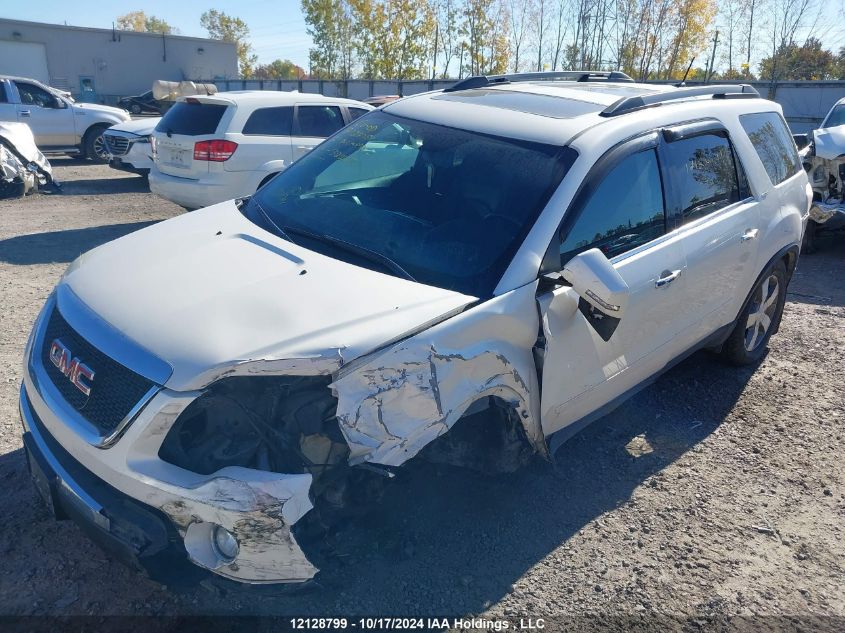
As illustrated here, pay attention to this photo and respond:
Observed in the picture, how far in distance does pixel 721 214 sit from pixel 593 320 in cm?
146

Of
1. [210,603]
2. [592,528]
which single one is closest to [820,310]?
[592,528]

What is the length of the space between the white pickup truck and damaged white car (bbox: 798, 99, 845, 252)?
12.1 metres

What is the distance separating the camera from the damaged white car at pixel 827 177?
8109mm

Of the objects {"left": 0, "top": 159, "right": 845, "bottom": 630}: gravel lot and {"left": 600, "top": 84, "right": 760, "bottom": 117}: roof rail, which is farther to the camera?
{"left": 600, "top": 84, "right": 760, "bottom": 117}: roof rail

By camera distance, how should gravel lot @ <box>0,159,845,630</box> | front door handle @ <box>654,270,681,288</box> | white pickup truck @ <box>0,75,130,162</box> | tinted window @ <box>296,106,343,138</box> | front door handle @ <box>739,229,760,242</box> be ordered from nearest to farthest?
gravel lot @ <box>0,159,845,630</box>, front door handle @ <box>654,270,681,288</box>, front door handle @ <box>739,229,760,242</box>, tinted window @ <box>296,106,343,138</box>, white pickup truck @ <box>0,75,130,162</box>

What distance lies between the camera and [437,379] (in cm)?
243

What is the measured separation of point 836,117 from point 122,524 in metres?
10.8

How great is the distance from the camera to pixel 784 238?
455 cm

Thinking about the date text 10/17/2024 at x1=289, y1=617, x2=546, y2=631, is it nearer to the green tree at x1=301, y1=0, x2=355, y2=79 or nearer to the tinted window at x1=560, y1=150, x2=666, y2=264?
the tinted window at x1=560, y1=150, x2=666, y2=264

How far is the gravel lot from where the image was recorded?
2.68m

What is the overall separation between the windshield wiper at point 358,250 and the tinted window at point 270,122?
18.3 feet

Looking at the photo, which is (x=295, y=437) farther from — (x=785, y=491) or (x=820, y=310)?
(x=820, y=310)

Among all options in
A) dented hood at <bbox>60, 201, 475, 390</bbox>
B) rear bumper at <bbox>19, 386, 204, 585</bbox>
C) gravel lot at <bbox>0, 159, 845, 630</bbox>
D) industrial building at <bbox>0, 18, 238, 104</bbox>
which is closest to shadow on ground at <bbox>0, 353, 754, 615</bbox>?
gravel lot at <bbox>0, 159, 845, 630</bbox>

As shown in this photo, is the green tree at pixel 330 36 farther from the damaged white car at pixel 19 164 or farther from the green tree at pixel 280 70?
the damaged white car at pixel 19 164
